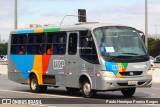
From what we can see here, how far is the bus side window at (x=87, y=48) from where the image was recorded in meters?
17.0

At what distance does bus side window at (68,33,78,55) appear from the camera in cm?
1800

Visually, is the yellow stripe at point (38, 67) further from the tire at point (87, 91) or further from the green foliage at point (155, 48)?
the green foliage at point (155, 48)

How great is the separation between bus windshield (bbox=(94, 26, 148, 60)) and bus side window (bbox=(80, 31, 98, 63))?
1.05ft

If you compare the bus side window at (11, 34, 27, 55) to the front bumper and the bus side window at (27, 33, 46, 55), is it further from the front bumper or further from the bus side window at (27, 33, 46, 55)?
the front bumper

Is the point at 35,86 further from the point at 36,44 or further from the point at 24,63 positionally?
the point at 36,44

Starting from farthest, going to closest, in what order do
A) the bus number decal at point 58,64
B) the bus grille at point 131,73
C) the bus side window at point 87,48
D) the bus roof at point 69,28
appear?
the bus number decal at point 58,64 → the bus roof at point 69,28 → the bus side window at point 87,48 → the bus grille at point 131,73

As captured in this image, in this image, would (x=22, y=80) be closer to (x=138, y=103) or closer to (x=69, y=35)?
(x=69, y=35)

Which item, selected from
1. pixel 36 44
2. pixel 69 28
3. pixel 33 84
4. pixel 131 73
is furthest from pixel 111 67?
pixel 33 84

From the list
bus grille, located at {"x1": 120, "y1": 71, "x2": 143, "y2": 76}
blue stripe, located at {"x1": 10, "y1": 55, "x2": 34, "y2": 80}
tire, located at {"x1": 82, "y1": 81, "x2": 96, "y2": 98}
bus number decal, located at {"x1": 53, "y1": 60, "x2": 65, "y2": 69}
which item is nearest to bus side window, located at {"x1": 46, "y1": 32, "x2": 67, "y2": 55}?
bus number decal, located at {"x1": 53, "y1": 60, "x2": 65, "y2": 69}

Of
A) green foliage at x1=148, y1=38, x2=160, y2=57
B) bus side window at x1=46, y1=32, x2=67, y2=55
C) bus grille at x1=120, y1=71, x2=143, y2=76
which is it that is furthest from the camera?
green foliage at x1=148, y1=38, x2=160, y2=57

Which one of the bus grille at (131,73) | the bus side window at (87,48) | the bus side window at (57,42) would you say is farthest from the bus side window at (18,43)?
the bus grille at (131,73)

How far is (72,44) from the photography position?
59.5 ft

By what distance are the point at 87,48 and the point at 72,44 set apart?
1013 millimetres

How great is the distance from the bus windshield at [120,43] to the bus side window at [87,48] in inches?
12.6
